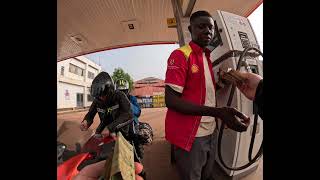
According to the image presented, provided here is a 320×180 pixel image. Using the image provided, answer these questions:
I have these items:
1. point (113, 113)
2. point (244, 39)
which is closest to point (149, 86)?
point (244, 39)

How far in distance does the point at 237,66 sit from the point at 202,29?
30 cm

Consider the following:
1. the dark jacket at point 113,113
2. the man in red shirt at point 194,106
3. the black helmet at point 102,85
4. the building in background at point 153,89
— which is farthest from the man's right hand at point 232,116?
the dark jacket at point 113,113

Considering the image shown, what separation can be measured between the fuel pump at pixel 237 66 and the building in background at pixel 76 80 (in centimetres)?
62

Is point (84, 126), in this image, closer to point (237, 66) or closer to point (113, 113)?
point (113, 113)

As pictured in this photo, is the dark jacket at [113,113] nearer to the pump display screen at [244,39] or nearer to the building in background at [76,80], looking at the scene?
the building in background at [76,80]

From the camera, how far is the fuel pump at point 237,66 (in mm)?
1159

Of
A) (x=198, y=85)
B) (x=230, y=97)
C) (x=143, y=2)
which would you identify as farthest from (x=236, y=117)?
(x=143, y=2)

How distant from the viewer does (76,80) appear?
3.44 ft

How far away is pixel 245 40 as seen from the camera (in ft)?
4.10

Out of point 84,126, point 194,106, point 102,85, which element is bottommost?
point 84,126
